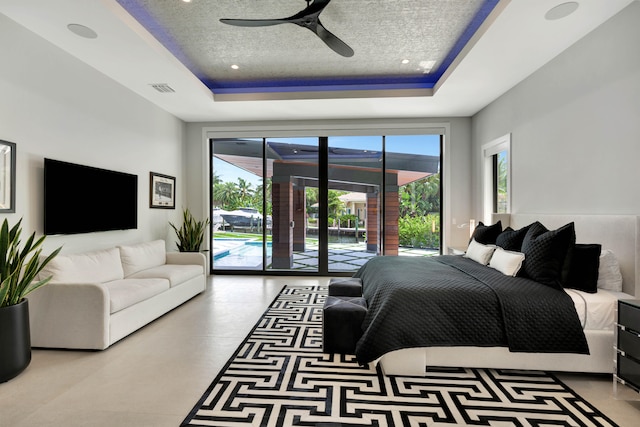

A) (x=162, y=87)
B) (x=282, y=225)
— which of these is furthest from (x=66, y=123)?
(x=282, y=225)

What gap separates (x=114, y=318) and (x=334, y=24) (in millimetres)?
3441

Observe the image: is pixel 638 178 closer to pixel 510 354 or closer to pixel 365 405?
pixel 510 354

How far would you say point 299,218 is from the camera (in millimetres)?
5906

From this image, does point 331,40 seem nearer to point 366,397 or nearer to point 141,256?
point 366,397

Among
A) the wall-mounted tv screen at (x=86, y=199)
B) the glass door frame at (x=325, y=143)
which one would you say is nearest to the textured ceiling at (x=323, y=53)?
the glass door frame at (x=325, y=143)

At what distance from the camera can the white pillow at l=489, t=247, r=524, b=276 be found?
2720mm

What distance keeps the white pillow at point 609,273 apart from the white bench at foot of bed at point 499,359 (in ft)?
1.38

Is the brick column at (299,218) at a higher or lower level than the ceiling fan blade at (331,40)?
lower

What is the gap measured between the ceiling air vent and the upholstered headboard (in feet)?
15.6

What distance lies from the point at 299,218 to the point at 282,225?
34cm

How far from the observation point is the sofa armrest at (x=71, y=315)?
2736 mm

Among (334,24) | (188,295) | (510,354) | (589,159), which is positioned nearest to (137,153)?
(188,295)

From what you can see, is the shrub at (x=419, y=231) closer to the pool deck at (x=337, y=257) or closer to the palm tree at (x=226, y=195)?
the pool deck at (x=337, y=257)

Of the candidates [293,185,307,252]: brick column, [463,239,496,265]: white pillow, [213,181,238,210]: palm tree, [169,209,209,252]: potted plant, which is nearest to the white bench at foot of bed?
[463,239,496,265]: white pillow
